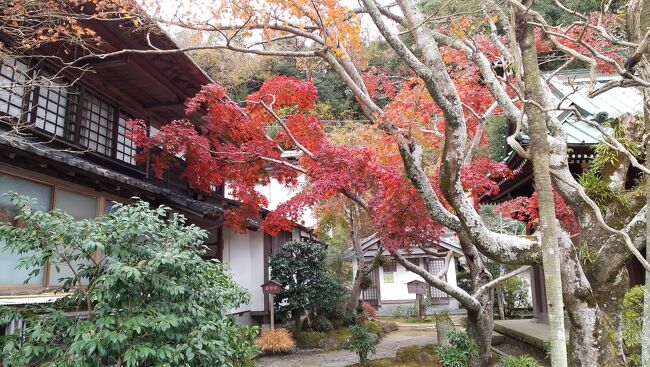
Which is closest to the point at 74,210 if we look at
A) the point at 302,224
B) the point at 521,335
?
the point at 521,335

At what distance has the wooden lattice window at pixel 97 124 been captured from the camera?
824 centimetres

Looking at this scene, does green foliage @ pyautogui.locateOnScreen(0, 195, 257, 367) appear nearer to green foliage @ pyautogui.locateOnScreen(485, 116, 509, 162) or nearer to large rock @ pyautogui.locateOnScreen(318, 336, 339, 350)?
large rock @ pyautogui.locateOnScreen(318, 336, 339, 350)

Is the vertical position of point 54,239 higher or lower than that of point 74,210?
lower

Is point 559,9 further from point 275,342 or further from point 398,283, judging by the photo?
point 275,342

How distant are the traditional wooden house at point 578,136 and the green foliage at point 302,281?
6223 mm

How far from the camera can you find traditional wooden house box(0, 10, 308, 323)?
6086 millimetres

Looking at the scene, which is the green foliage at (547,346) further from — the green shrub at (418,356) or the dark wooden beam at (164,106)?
the dark wooden beam at (164,106)

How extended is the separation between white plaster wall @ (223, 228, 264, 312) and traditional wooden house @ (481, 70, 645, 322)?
318 inches

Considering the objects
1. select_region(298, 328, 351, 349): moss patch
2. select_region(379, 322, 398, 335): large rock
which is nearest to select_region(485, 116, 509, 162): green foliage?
select_region(379, 322, 398, 335): large rock

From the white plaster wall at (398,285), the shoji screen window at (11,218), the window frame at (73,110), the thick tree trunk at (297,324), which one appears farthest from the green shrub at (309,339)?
the white plaster wall at (398,285)

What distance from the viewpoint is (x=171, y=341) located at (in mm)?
4574

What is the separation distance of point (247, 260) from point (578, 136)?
36.4ft

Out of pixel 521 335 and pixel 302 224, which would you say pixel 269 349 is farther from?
pixel 302 224

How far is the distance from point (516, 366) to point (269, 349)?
7556 millimetres
